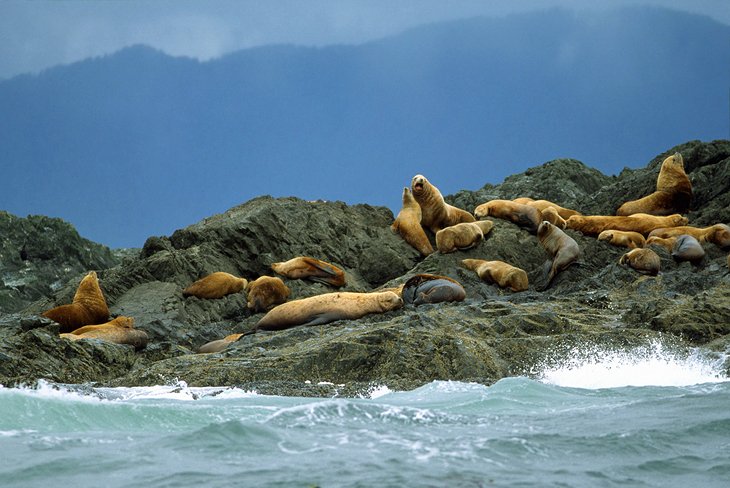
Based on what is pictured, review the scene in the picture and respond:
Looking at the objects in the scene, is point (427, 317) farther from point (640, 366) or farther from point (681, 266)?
point (681, 266)

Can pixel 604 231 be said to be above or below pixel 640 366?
above

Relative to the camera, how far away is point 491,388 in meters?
7.72

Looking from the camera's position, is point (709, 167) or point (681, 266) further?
point (709, 167)

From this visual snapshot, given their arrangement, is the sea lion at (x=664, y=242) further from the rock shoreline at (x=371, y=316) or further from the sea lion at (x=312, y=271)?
the sea lion at (x=312, y=271)

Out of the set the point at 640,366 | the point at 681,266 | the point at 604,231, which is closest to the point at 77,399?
the point at 640,366

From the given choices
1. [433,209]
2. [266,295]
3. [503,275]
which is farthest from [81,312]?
[433,209]

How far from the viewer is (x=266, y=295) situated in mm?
14203

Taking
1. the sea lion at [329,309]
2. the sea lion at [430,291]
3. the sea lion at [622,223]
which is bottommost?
the sea lion at [329,309]

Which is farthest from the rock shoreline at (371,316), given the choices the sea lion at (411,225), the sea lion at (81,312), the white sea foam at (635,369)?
the sea lion at (81,312)

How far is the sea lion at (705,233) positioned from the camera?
14211 mm

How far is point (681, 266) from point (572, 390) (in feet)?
20.6

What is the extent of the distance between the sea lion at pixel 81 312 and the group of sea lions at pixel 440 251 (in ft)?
0.05

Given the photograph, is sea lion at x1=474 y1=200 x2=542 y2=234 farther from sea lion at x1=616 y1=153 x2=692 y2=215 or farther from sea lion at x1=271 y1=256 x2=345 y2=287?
sea lion at x1=271 y1=256 x2=345 y2=287

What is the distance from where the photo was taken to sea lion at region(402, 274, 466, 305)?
39.0 feet
